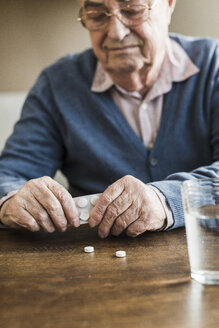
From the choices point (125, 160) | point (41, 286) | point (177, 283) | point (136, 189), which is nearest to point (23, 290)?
point (41, 286)

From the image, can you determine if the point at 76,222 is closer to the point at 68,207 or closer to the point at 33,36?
the point at 68,207

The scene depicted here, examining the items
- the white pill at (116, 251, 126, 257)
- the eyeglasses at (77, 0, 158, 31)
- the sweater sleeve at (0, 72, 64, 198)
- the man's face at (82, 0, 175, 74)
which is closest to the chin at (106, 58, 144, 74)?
the man's face at (82, 0, 175, 74)

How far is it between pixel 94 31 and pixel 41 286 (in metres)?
0.90

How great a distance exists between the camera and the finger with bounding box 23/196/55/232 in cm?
107

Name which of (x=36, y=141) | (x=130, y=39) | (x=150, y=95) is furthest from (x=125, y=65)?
(x=36, y=141)

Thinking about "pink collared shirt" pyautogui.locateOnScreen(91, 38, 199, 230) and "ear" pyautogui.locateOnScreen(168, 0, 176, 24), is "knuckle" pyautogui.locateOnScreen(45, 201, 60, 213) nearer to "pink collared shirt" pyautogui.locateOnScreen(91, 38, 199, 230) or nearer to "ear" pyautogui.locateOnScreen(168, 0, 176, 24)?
"pink collared shirt" pyautogui.locateOnScreen(91, 38, 199, 230)

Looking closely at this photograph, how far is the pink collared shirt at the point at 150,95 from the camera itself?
1.58 metres

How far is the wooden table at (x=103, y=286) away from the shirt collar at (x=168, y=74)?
682 mm

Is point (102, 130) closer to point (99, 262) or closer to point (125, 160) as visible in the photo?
point (125, 160)

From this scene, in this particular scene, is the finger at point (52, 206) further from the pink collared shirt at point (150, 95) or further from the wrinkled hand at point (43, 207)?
the pink collared shirt at point (150, 95)

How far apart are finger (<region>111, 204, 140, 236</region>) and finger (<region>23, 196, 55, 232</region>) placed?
6.3 inches

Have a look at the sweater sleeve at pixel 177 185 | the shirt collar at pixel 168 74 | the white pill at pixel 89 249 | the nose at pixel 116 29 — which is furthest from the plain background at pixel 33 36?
the white pill at pixel 89 249

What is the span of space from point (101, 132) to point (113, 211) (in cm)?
63

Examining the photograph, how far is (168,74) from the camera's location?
160 cm
